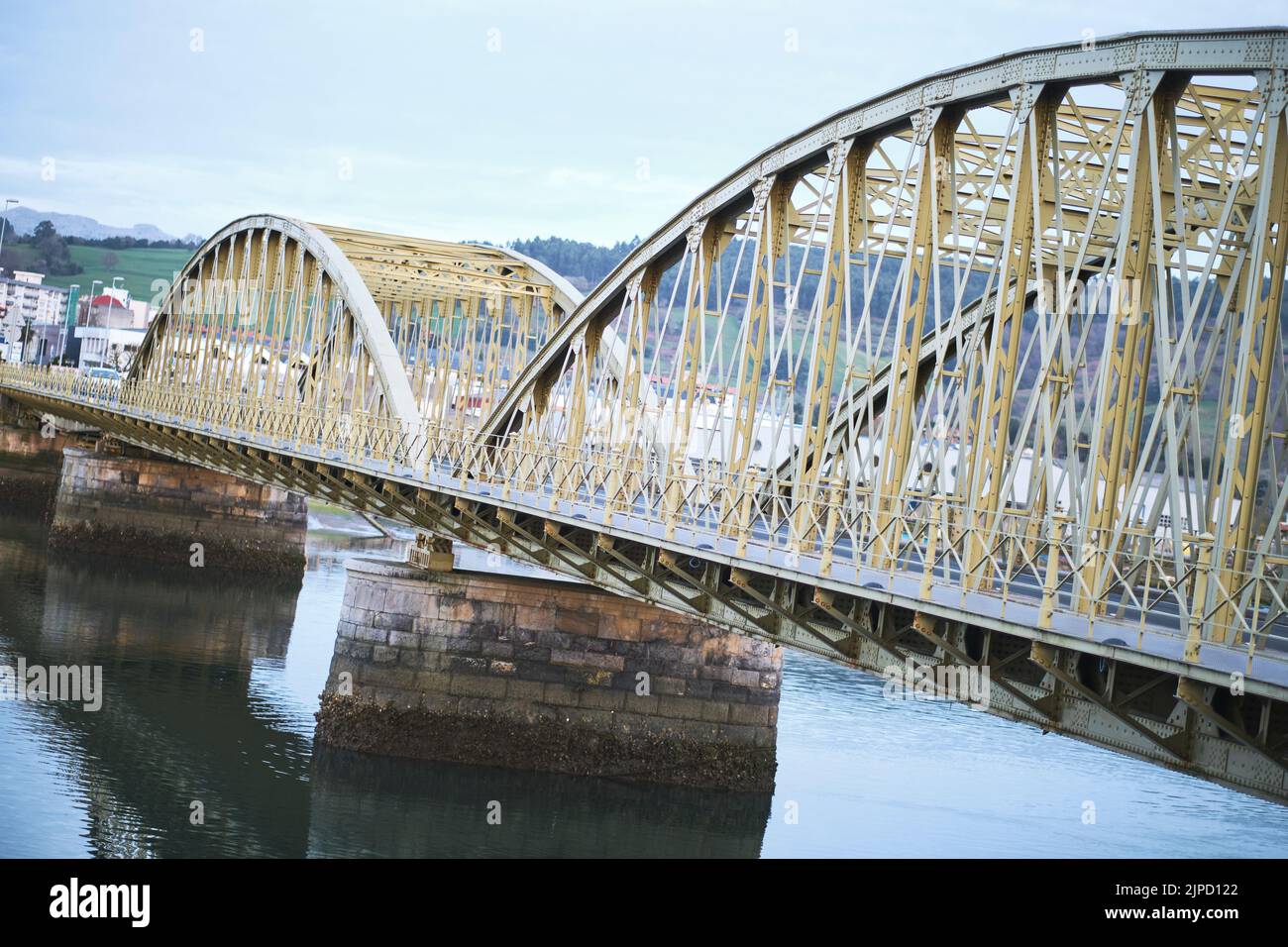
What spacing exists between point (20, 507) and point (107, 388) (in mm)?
13372

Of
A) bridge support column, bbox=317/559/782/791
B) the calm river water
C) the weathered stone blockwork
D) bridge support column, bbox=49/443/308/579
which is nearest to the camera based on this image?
the calm river water

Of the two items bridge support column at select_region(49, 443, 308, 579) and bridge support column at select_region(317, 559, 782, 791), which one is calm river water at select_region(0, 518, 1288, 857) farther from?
bridge support column at select_region(49, 443, 308, 579)

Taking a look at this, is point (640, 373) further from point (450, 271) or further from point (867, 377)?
point (450, 271)

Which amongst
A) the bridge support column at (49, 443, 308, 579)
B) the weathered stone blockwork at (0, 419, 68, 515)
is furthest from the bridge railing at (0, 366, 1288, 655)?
the weathered stone blockwork at (0, 419, 68, 515)

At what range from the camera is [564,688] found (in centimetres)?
3159

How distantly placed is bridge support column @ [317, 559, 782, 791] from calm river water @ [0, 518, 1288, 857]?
0.54 m

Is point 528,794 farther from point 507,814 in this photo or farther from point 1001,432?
point 1001,432

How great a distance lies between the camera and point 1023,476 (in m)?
50.6

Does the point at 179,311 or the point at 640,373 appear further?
the point at 179,311

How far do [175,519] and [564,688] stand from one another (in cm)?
3676

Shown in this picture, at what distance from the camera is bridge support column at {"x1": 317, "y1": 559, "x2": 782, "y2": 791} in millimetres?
31406

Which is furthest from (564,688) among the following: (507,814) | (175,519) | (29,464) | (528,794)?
(29,464)

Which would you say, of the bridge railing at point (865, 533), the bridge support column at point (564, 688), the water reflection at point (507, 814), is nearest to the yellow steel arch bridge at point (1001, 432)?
the bridge railing at point (865, 533)
